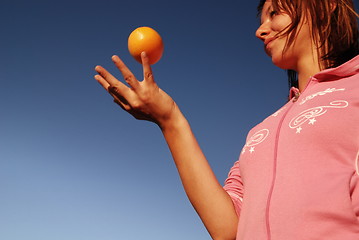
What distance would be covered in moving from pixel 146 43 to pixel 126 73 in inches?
41.6

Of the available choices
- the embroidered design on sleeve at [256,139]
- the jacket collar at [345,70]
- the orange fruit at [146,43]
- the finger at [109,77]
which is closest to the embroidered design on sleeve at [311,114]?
the embroidered design on sleeve at [256,139]

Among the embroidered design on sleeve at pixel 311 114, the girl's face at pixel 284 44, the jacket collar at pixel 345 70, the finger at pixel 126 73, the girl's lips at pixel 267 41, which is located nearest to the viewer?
the embroidered design on sleeve at pixel 311 114

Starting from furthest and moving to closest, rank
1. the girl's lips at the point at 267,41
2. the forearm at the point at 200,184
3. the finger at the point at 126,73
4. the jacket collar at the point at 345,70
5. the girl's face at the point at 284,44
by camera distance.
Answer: the girl's lips at the point at 267,41
the girl's face at the point at 284,44
the finger at the point at 126,73
the forearm at the point at 200,184
the jacket collar at the point at 345,70

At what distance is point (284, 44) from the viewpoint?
2.57 m

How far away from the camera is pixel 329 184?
1688 mm

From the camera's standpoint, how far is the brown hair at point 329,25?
102 inches

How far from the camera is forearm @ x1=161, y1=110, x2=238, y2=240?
7.58 feet

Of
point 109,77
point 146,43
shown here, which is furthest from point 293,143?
point 146,43

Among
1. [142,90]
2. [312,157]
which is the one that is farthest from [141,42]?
[312,157]

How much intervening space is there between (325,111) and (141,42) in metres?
2.03

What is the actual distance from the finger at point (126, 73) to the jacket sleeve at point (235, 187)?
3.38ft

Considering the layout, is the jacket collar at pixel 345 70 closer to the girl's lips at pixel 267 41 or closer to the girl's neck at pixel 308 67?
the girl's neck at pixel 308 67

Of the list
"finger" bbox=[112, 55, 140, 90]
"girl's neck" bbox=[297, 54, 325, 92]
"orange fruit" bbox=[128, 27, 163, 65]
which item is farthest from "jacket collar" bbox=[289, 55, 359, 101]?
"orange fruit" bbox=[128, 27, 163, 65]

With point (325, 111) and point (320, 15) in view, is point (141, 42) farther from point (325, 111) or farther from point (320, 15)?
point (325, 111)
